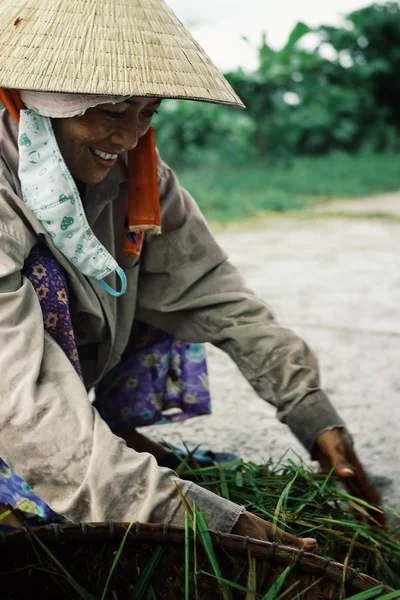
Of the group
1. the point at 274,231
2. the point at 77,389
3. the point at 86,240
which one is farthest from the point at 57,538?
the point at 274,231

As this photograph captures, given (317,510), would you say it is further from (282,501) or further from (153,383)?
(153,383)

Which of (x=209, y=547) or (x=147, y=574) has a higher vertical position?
(x=209, y=547)

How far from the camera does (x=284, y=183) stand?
10.3 metres

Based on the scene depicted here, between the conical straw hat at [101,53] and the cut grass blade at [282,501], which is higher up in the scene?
the conical straw hat at [101,53]

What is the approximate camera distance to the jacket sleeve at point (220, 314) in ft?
7.84

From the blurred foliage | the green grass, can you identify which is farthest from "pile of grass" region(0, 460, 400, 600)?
the blurred foliage

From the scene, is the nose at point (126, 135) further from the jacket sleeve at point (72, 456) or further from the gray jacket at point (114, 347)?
the jacket sleeve at point (72, 456)

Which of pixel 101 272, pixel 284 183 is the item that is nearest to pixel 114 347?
pixel 101 272

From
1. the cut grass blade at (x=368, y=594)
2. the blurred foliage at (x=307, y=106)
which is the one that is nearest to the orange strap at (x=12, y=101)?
the cut grass blade at (x=368, y=594)

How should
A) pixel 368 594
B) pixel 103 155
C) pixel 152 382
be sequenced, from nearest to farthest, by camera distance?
pixel 368 594 → pixel 103 155 → pixel 152 382

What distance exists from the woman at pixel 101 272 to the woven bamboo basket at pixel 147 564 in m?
0.04

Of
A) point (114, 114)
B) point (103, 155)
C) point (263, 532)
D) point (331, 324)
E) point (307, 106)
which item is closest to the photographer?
point (263, 532)

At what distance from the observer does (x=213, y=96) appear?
1883 mm

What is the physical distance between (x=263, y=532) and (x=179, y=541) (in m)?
0.19
